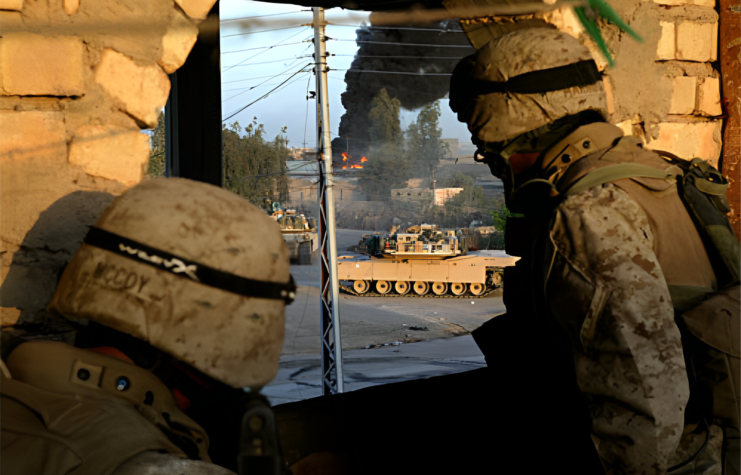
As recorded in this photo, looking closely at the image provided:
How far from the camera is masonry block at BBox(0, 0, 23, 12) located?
1417mm

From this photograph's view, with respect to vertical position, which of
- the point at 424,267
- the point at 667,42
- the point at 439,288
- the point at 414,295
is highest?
the point at 667,42

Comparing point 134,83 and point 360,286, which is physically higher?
point 134,83

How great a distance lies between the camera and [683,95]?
8.22 feet

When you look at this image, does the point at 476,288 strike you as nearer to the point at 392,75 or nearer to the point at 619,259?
the point at 619,259

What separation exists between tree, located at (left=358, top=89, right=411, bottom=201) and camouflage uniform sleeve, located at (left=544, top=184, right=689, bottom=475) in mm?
33541

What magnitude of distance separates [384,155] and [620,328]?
34.9 m

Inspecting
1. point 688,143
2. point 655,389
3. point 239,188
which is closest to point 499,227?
point 239,188

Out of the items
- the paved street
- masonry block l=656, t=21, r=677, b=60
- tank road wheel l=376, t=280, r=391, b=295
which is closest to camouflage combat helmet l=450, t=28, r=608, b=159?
masonry block l=656, t=21, r=677, b=60

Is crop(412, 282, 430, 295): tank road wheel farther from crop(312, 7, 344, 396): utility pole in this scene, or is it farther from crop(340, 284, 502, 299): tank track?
crop(312, 7, 344, 396): utility pole

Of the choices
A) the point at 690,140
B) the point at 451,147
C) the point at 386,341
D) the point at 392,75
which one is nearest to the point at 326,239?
the point at 690,140

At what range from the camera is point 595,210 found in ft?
4.25

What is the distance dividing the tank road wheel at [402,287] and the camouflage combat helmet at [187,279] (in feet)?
60.8

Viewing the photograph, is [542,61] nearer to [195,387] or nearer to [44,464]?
[195,387]

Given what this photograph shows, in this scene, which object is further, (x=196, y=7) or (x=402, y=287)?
(x=402, y=287)
